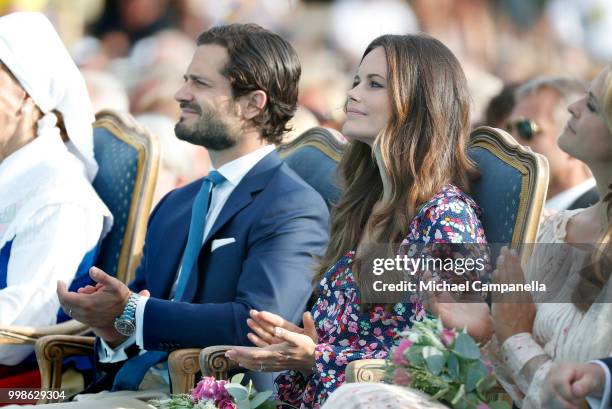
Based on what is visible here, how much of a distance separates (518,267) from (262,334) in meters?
0.92

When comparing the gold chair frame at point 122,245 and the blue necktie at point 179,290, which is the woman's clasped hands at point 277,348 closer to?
the blue necktie at point 179,290

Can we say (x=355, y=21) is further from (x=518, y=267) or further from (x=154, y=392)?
(x=518, y=267)

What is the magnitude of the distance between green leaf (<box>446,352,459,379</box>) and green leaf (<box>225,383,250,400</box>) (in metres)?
0.86

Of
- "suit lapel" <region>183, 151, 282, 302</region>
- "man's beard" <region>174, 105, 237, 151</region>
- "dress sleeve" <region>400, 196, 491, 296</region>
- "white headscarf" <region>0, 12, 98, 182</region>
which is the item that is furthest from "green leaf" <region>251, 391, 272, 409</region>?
"white headscarf" <region>0, 12, 98, 182</region>

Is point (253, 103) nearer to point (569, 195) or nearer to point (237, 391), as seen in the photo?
point (237, 391)

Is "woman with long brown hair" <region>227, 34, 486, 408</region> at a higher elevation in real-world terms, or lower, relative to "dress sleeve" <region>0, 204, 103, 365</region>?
higher

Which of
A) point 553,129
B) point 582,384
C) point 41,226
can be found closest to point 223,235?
point 41,226

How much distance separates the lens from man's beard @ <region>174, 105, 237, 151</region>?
470 cm

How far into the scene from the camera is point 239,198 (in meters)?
4.46

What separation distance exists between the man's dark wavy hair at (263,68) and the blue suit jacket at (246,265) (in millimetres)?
207

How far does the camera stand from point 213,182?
463 cm

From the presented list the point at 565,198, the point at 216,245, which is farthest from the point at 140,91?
the point at 216,245

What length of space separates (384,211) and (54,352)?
5.07 ft

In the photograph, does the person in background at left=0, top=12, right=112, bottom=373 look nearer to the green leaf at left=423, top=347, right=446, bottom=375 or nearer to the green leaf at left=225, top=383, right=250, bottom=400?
the green leaf at left=225, top=383, right=250, bottom=400
